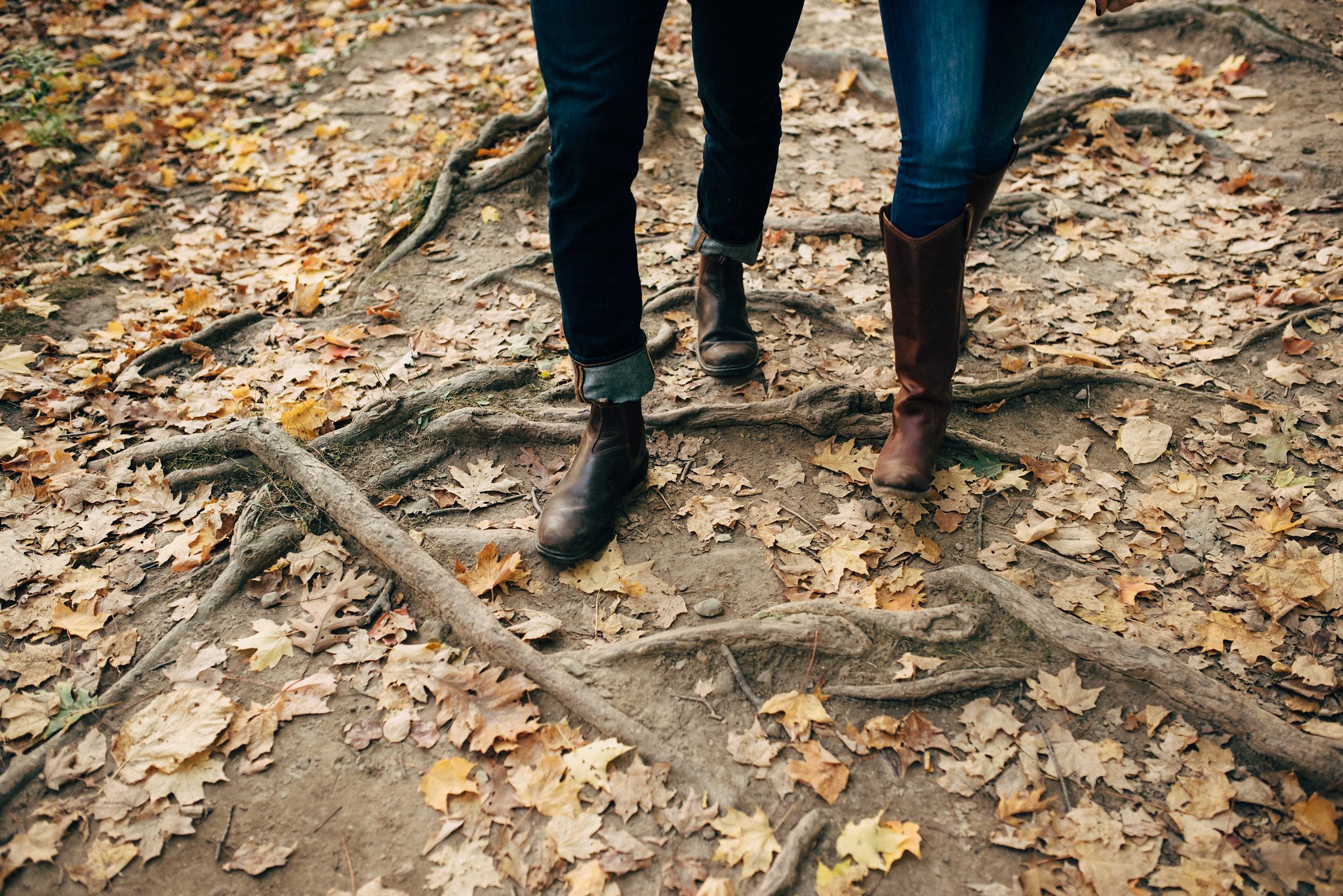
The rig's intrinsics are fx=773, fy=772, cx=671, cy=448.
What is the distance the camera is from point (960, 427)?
293 cm

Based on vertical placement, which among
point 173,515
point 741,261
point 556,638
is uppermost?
point 741,261

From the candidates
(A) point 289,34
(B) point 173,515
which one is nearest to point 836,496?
(B) point 173,515

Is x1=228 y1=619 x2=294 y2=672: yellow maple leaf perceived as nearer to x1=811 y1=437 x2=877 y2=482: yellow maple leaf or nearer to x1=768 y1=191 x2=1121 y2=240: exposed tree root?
x1=811 y1=437 x2=877 y2=482: yellow maple leaf

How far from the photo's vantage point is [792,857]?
5.86 ft

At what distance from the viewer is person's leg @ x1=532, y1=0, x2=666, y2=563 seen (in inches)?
70.9

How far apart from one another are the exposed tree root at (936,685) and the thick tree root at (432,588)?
432 mm

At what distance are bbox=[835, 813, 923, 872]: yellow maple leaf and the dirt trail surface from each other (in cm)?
1

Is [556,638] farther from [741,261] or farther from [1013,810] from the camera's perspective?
[741,261]

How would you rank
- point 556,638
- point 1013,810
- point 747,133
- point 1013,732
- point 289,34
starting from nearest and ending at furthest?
point 1013,810
point 1013,732
point 556,638
point 747,133
point 289,34

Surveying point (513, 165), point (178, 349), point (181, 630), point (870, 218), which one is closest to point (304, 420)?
point (181, 630)

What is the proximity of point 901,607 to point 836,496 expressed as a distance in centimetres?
51

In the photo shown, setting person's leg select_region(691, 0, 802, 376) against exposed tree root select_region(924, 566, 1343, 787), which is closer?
exposed tree root select_region(924, 566, 1343, 787)

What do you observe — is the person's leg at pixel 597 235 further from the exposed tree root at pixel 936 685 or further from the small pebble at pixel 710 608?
the exposed tree root at pixel 936 685

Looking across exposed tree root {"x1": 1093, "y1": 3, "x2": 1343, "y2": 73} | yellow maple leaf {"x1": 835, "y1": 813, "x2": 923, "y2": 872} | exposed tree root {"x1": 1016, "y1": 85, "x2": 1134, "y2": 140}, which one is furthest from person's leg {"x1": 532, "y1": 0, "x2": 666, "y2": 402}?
exposed tree root {"x1": 1093, "y1": 3, "x2": 1343, "y2": 73}
